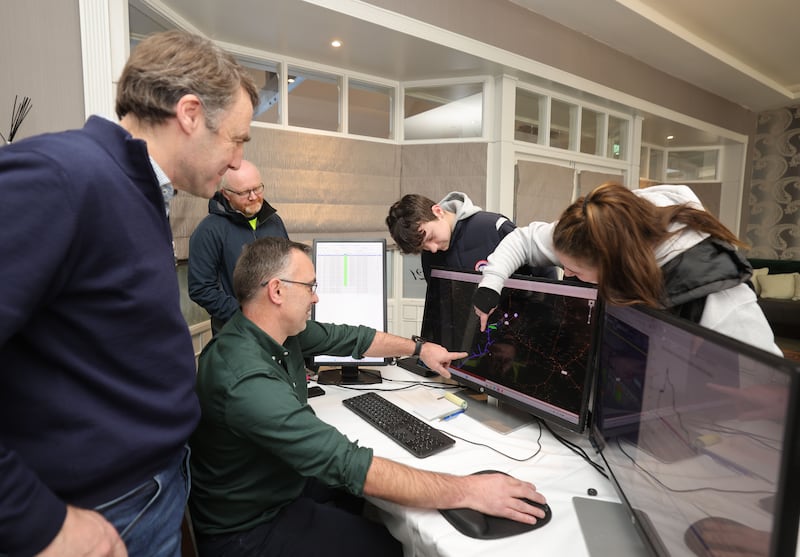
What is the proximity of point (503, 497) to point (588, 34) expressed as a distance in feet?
13.5

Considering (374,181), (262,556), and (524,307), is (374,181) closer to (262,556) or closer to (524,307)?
(524,307)

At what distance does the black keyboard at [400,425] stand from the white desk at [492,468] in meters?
0.02

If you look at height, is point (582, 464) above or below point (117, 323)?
below

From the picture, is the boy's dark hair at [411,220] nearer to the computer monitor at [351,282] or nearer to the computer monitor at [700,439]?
the computer monitor at [351,282]

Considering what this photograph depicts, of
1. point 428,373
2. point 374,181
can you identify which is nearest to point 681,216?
point 428,373

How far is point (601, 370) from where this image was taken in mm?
1027

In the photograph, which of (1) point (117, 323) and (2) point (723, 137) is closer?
(1) point (117, 323)

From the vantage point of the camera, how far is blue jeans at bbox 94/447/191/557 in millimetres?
Result: 761

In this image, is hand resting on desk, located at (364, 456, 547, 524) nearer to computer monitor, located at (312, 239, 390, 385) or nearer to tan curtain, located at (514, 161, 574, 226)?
computer monitor, located at (312, 239, 390, 385)

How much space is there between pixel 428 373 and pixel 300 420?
0.88 meters

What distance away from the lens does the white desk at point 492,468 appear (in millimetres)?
836

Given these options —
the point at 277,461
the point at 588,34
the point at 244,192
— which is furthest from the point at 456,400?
the point at 588,34

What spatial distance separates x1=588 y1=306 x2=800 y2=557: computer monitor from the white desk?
0.07 m

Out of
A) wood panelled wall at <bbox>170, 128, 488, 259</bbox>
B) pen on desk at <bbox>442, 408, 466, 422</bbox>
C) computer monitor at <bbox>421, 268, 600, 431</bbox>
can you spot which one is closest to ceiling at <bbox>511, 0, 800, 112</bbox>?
wood panelled wall at <bbox>170, 128, 488, 259</bbox>
